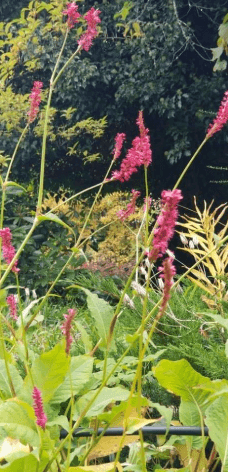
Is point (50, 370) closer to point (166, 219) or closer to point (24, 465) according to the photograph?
point (24, 465)

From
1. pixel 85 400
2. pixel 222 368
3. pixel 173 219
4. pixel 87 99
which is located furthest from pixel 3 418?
pixel 87 99

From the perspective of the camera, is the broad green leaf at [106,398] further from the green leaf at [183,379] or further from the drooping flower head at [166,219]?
the drooping flower head at [166,219]

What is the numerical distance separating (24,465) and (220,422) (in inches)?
10.1

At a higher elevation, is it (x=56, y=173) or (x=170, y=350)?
(x=170, y=350)

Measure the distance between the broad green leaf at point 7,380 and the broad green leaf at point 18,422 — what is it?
12 centimetres

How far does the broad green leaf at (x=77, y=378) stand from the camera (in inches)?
37.5

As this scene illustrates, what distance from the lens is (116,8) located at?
23.1 ft

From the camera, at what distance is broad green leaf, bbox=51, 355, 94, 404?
95 centimetres

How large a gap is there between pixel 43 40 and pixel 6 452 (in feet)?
21.9

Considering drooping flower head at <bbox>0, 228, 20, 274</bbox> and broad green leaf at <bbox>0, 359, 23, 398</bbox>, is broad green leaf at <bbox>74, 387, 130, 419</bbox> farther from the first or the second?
drooping flower head at <bbox>0, 228, 20, 274</bbox>

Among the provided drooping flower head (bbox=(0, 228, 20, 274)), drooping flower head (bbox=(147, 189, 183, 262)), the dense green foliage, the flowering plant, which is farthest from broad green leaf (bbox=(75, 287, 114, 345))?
the dense green foliage

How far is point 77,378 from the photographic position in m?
0.97

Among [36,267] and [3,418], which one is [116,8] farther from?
[3,418]

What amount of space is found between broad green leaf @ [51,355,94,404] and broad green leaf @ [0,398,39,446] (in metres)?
0.11
